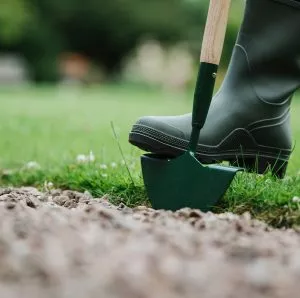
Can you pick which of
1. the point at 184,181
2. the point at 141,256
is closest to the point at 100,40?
the point at 184,181

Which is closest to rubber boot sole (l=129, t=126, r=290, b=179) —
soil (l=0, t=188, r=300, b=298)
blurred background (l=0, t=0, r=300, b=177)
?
soil (l=0, t=188, r=300, b=298)

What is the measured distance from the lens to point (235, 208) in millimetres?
3066

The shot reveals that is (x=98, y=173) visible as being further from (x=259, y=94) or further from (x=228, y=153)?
(x=259, y=94)

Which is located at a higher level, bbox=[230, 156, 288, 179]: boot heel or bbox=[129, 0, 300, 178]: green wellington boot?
bbox=[129, 0, 300, 178]: green wellington boot

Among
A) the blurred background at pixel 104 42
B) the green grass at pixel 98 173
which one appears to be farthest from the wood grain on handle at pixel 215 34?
the blurred background at pixel 104 42

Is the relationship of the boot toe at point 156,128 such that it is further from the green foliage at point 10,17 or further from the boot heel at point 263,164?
the green foliage at point 10,17

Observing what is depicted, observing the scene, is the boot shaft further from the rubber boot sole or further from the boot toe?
the boot toe

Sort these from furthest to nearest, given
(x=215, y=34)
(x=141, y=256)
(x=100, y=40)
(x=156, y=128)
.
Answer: (x=100, y=40), (x=156, y=128), (x=215, y=34), (x=141, y=256)

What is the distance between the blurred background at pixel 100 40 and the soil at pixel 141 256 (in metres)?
33.4

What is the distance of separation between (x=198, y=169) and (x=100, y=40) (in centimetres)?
4053

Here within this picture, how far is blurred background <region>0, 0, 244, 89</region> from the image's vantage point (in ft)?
124

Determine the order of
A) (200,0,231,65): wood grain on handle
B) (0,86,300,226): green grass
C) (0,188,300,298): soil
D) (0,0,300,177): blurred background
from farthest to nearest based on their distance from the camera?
1. (0,0,300,177): blurred background
2. (200,0,231,65): wood grain on handle
3. (0,86,300,226): green grass
4. (0,188,300,298): soil

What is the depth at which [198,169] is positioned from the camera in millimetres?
3092

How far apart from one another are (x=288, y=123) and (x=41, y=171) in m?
1.46
